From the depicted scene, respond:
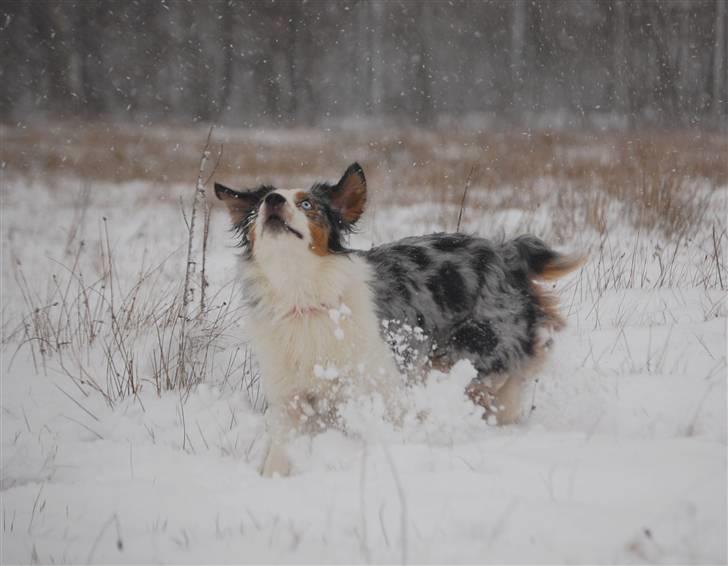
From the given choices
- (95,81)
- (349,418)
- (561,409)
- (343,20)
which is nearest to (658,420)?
(561,409)

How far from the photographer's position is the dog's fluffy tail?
11.8 ft

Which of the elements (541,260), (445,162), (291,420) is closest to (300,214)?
(291,420)

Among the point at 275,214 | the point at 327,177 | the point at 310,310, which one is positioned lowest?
the point at 310,310

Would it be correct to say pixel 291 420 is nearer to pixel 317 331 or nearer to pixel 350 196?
pixel 317 331

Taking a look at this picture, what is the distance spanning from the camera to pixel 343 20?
82.2 feet

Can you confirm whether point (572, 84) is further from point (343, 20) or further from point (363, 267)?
point (363, 267)

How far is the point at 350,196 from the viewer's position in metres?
3.38

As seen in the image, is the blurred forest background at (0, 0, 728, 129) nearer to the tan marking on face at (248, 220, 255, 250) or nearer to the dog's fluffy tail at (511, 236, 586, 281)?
the dog's fluffy tail at (511, 236, 586, 281)

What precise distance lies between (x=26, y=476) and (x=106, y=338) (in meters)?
1.62

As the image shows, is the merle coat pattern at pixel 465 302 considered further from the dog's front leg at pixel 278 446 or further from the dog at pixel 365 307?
the dog's front leg at pixel 278 446

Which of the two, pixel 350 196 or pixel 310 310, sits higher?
pixel 350 196

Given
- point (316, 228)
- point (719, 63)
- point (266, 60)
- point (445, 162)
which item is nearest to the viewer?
point (316, 228)

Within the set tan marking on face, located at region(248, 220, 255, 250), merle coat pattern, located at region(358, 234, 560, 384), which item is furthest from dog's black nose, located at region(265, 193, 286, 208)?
merle coat pattern, located at region(358, 234, 560, 384)

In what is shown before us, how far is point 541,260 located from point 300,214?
149 cm
